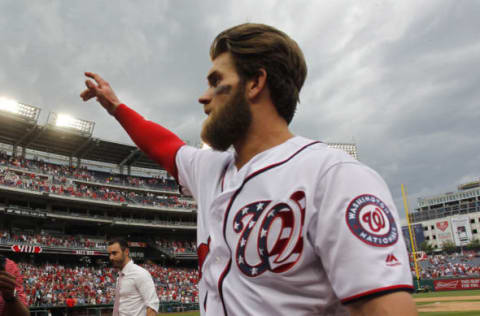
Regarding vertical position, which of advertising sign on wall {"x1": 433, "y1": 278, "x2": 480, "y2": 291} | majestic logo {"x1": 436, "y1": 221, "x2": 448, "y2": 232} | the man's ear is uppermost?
majestic logo {"x1": 436, "y1": 221, "x2": 448, "y2": 232}

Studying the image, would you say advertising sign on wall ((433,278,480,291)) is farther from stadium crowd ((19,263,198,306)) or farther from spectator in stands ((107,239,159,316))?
spectator in stands ((107,239,159,316))

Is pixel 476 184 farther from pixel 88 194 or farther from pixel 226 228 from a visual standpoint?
pixel 226 228

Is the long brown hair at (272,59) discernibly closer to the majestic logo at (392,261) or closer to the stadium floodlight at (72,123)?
the majestic logo at (392,261)

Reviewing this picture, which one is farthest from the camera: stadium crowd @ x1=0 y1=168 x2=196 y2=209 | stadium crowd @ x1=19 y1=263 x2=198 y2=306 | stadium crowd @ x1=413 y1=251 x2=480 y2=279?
stadium crowd @ x1=413 y1=251 x2=480 y2=279

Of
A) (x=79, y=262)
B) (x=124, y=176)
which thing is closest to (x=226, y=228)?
(x=79, y=262)

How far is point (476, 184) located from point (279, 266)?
111 m

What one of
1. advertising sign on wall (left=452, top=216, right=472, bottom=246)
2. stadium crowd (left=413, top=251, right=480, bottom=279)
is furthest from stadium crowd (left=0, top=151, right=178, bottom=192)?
advertising sign on wall (left=452, top=216, right=472, bottom=246)

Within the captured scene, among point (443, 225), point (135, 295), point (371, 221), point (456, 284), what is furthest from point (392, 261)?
point (443, 225)

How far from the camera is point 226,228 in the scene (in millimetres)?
1420

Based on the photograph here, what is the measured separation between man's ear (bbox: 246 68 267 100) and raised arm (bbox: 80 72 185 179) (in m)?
0.72

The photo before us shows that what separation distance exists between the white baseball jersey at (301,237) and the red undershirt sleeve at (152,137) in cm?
77

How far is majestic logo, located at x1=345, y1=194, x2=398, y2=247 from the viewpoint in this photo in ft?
3.47

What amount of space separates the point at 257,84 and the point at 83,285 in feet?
106

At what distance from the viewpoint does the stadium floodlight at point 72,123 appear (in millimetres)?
40616
